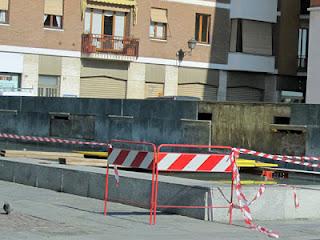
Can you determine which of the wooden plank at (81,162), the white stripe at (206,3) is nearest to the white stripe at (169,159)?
the wooden plank at (81,162)

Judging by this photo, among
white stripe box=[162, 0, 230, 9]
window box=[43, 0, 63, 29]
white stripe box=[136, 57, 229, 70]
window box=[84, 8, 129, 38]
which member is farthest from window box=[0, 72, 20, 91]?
white stripe box=[162, 0, 230, 9]

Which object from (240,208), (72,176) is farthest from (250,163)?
(240,208)

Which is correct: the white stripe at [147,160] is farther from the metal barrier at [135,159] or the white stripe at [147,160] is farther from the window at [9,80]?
the window at [9,80]

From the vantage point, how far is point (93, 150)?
24.3 m

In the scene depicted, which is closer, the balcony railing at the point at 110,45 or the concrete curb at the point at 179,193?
the concrete curb at the point at 179,193

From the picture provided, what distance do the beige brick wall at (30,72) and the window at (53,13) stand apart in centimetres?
213

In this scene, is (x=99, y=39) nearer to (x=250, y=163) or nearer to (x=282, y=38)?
(x=282, y=38)

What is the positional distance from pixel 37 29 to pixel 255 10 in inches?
579

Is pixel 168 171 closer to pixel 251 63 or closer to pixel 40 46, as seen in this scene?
pixel 40 46

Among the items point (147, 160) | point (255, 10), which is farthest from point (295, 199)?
point (255, 10)

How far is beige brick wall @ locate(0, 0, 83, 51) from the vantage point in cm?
4347

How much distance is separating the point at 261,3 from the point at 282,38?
2.72 meters

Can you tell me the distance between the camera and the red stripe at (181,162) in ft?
39.7

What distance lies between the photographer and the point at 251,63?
5153 cm
